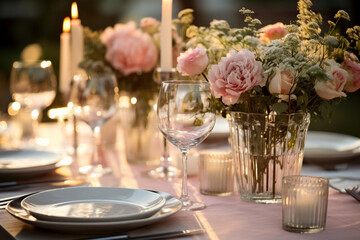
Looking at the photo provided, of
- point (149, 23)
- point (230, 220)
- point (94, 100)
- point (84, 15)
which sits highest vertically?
point (84, 15)

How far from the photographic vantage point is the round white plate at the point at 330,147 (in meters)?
1.58

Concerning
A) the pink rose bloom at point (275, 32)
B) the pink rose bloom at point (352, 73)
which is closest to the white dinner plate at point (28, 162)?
the pink rose bloom at point (275, 32)

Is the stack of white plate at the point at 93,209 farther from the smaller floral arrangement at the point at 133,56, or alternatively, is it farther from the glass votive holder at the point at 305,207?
the smaller floral arrangement at the point at 133,56

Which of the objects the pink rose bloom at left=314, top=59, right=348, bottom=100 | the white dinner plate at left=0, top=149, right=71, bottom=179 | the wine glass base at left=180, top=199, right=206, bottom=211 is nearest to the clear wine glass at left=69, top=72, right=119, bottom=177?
the white dinner plate at left=0, top=149, right=71, bottom=179

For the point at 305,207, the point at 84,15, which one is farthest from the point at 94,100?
the point at 84,15

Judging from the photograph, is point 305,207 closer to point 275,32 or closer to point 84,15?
point 275,32

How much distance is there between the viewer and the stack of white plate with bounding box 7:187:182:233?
3.02 ft

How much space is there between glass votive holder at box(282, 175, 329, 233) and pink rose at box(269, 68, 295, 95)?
210 millimetres

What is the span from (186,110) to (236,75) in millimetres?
124

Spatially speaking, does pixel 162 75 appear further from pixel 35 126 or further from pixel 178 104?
pixel 35 126

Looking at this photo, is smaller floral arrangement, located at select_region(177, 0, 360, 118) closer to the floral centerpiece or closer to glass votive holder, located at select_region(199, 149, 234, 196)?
the floral centerpiece

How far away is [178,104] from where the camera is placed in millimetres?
1143

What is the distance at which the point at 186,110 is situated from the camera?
114 cm

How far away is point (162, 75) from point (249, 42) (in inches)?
16.4
